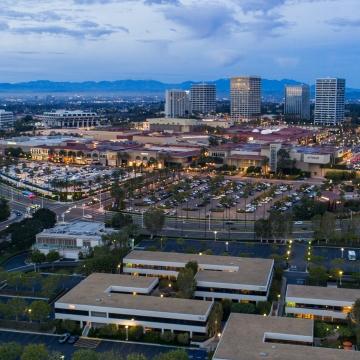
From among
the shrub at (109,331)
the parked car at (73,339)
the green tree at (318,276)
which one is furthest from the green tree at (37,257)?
the green tree at (318,276)

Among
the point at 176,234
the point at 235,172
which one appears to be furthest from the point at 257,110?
the point at 176,234

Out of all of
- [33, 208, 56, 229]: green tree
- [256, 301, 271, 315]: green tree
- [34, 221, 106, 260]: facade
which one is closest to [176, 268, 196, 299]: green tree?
[256, 301, 271, 315]: green tree

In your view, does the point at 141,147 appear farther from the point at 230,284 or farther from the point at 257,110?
the point at 257,110

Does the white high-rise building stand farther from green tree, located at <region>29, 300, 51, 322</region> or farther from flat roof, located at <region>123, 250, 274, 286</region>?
green tree, located at <region>29, 300, 51, 322</region>

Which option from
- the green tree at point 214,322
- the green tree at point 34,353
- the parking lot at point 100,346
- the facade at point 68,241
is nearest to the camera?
the green tree at point 34,353

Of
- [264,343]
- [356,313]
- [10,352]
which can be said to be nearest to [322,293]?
[356,313]

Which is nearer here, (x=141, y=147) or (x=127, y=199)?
(x=127, y=199)

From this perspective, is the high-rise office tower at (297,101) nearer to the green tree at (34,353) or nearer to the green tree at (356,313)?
the green tree at (356,313)
